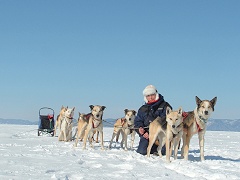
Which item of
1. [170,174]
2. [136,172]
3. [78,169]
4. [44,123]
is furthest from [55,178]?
[44,123]

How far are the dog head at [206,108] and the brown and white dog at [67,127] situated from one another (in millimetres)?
5036

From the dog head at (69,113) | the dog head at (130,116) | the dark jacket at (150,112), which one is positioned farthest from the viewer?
the dog head at (69,113)

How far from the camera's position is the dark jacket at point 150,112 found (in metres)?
7.34

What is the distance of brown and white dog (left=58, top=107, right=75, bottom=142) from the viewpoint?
1023 centimetres

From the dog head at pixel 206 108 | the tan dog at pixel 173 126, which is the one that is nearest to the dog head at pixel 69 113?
the tan dog at pixel 173 126

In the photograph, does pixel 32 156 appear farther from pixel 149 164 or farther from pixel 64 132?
pixel 64 132

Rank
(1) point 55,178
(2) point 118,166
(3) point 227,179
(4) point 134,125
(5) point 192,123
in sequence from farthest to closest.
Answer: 1. (4) point 134,125
2. (5) point 192,123
3. (2) point 118,166
4. (3) point 227,179
5. (1) point 55,178

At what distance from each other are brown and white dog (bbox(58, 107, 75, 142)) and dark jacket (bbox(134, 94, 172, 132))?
333 cm

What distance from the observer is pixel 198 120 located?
249 inches

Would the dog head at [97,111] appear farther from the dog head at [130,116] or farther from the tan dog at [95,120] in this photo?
the dog head at [130,116]

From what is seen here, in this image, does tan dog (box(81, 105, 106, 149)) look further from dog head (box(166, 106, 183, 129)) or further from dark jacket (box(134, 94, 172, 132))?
dog head (box(166, 106, 183, 129))

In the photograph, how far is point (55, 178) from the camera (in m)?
3.93

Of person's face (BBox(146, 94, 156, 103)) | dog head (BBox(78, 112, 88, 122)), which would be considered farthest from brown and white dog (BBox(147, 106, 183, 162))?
dog head (BBox(78, 112, 88, 122))

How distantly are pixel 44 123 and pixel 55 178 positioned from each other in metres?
9.69
